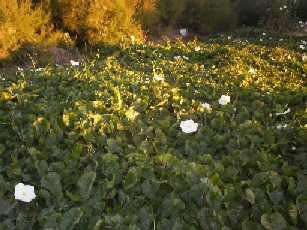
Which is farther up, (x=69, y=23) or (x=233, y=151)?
(x=233, y=151)

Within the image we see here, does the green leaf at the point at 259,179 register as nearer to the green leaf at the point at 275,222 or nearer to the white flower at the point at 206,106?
the green leaf at the point at 275,222

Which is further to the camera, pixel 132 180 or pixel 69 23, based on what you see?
pixel 69 23

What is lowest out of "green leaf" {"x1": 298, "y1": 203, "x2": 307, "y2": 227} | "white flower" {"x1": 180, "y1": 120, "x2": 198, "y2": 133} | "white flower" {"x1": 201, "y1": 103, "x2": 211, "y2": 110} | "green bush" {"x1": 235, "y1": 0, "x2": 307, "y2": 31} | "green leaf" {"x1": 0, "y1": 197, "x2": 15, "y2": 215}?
"green bush" {"x1": 235, "y1": 0, "x2": 307, "y2": 31}

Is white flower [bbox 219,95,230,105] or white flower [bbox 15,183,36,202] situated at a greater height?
white flower [bbox 15,183,36,202]

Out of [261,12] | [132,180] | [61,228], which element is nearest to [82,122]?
[132,180]

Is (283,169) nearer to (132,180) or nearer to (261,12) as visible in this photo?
(132,180)

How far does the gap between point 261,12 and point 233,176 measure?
8.07 m

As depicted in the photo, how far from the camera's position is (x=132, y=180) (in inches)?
83.5

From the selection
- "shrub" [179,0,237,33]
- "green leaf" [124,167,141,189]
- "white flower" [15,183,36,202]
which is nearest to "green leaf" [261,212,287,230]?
"green leaf" [124,167,141,189]

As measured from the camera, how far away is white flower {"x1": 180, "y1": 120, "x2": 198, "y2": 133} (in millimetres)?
2721

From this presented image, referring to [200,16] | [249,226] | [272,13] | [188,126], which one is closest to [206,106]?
[188,126]

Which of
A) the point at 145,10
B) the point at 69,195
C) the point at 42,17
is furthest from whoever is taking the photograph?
the point at 145,10

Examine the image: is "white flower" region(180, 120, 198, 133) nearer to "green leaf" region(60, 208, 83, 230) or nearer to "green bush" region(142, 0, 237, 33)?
"green leaf" region(60, 208, 83, 230)

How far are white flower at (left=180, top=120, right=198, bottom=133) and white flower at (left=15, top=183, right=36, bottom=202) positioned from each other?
111 centimetres
